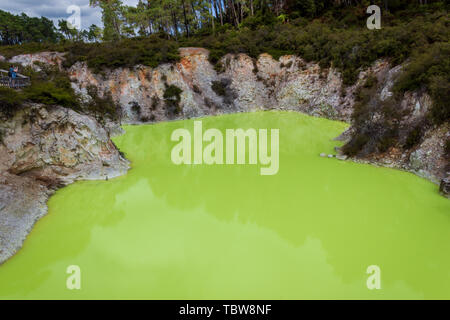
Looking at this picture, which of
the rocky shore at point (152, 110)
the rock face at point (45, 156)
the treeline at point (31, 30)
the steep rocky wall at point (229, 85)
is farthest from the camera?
the treeline at point (31, 30)

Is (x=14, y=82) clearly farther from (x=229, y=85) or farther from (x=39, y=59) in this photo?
(x=229, y=85)

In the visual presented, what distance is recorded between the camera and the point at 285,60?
30047 millimetres

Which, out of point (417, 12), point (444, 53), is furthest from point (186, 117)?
point (417, 12)

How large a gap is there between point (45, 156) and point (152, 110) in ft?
51.4

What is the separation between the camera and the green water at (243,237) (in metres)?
5.77

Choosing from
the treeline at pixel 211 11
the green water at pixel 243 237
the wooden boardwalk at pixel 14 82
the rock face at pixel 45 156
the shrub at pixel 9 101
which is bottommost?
the green water at pixel 243 237

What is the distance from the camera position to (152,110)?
88.0ft

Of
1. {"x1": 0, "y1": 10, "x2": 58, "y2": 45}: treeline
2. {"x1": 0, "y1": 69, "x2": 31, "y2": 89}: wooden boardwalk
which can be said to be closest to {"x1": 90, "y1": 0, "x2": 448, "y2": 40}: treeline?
{"x1": 0, "y1": 10, "x2": 58, "y2": 45}: treeline

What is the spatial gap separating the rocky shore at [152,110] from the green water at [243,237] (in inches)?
30.7

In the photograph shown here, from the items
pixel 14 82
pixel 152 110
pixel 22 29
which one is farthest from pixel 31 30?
pixel 14 82

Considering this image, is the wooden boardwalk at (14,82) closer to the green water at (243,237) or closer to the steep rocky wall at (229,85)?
the green water at (243,237)

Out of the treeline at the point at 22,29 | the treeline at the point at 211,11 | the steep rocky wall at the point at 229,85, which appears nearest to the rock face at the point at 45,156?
the steep rocky wall at the point at 229,85

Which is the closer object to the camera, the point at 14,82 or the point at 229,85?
the point at 14,82

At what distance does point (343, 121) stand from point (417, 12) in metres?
18.0
